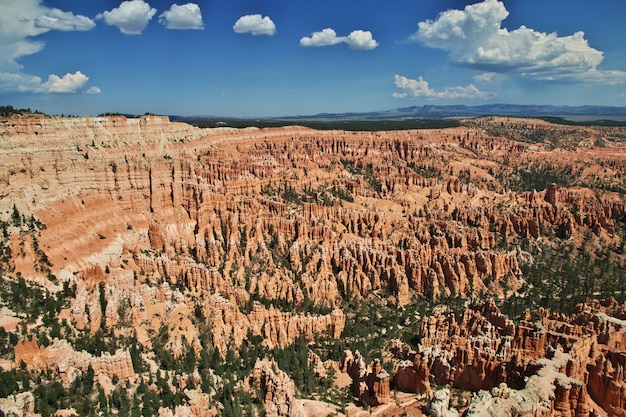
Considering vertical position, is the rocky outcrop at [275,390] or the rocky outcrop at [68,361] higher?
the rocky outcrop at [68,361]

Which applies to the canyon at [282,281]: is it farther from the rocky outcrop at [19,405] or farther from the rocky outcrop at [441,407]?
the rocky outcrop at [19,405]

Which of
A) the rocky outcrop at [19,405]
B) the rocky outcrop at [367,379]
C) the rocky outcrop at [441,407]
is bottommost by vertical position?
the rocky outcrop at [367,379]

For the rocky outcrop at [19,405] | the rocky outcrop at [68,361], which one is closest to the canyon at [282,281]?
the rocky outcrop at [68,361]

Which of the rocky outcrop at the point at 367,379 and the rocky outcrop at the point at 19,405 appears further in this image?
the rocky outcrop at the point at 367,379

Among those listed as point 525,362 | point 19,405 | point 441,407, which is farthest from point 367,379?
point 19,405

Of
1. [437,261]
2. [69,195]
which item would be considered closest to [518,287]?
[437,261]

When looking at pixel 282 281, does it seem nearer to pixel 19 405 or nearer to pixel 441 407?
pixel 441 407

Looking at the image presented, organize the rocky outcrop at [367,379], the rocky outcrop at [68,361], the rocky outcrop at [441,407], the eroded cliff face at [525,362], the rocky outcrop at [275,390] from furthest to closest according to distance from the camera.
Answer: the rocky outcrop at [367,379] → the rocky outcrop at [68,361] → the rocky outcrop at [275,390] → the rocky outcrop at [441,407] → the eroded cliff face at [525,362]
